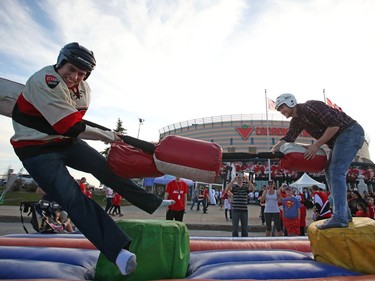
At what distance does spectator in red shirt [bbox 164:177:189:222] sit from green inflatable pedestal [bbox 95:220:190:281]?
13.4 feet

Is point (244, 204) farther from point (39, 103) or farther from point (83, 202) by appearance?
point (39, 103)

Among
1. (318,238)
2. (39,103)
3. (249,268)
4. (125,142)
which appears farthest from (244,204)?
(39,103)

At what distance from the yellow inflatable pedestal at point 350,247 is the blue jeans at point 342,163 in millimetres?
140

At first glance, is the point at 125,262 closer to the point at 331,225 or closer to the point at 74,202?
the point at 74,202

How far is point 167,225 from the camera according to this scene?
2.46 metres

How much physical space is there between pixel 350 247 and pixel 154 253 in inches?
73.5

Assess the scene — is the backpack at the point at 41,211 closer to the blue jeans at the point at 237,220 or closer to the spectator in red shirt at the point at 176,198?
the spectator in red shirt at the point at 176,198

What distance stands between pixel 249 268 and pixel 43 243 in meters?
2.52

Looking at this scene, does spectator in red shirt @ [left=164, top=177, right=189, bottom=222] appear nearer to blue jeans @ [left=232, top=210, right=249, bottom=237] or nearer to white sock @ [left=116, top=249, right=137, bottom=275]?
blue jeans @ [left=232, top=210, right=249, bottom=237]

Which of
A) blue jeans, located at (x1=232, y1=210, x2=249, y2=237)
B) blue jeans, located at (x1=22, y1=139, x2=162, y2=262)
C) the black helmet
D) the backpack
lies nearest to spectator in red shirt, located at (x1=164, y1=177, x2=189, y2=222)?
blue jeans, located at (x1=232, y1=210, x2=249, y2=237)

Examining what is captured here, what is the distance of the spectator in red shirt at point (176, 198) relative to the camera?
6.54 m

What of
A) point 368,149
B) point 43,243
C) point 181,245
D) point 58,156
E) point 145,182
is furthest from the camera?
point 368,149

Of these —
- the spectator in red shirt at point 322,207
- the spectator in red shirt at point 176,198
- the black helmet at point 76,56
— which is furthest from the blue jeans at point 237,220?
the black helmet at point 76,56

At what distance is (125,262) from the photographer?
72.4 inches
